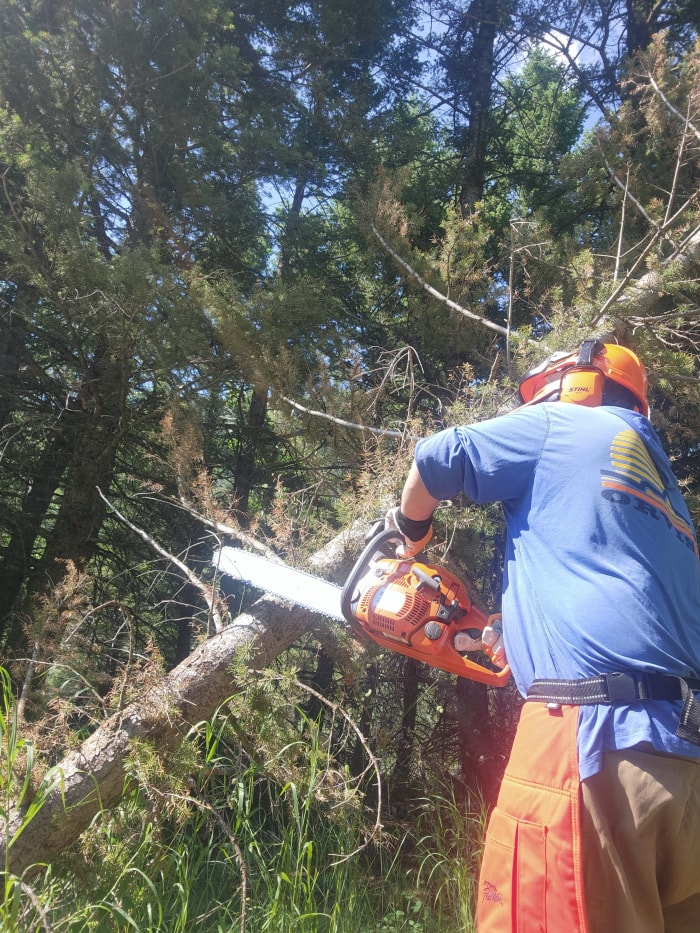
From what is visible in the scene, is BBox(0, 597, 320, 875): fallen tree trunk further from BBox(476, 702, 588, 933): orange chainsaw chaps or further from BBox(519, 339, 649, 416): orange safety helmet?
BBox(519, 339, 649, 416): orange safety helmet

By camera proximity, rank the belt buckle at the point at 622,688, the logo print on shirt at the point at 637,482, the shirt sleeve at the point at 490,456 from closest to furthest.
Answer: the belt buckle at the point at 622,688 < the logo print on shirt at the point at 637,482 < the shirt sleeve at the point at 490,456

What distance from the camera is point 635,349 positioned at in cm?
394

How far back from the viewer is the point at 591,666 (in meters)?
1.71

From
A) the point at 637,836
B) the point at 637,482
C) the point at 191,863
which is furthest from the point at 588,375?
the point at 191,863

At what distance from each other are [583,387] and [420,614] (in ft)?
3.60

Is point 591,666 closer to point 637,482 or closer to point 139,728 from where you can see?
point 637,482

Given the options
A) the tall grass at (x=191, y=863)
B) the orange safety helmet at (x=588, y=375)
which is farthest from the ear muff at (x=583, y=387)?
the tall grass at (x=191, y=863)

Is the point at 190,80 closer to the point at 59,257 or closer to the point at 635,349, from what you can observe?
the point at 59,257

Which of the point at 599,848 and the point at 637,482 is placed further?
the point at 637,482

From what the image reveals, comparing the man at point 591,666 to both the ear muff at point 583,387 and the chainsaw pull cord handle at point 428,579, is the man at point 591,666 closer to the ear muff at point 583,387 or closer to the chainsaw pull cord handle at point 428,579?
the ear muff at point 583,387

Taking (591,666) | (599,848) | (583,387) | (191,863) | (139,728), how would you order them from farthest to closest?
(139,728) < (191,863) < (583,387) < (591,666) < (599,848)

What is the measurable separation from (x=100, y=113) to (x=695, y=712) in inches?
248

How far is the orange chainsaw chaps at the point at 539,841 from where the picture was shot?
1526 mm

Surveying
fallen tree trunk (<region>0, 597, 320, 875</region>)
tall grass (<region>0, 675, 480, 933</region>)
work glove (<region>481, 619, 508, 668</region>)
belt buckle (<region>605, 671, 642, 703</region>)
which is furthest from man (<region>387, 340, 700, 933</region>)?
fallen tree trunk (<region>0, 597, 320, 875</region>)
